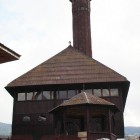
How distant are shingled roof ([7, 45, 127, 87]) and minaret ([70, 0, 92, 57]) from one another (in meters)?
4.83

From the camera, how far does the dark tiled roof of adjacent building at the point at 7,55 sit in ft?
25.0

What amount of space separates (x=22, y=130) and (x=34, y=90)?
309 centimetres

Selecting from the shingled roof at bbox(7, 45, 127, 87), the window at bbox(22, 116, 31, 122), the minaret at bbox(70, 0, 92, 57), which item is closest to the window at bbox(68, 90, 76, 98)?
the shingled roof at bbox(7, 45, 127, 87)

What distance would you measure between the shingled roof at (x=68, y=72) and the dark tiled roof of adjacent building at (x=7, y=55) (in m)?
19.6

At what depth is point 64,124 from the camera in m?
21.5

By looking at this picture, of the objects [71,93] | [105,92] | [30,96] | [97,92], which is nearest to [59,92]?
[71,93]

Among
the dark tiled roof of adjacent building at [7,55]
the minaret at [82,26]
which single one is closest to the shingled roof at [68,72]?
the minaret at [82,26]

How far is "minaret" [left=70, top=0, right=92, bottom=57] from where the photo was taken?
36.6 m

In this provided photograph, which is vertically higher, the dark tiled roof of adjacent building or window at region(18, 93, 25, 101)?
window at region(18, 93, 25, 101)

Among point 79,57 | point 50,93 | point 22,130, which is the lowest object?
point 22,130

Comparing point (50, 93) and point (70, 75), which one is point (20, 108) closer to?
point (50, 93)

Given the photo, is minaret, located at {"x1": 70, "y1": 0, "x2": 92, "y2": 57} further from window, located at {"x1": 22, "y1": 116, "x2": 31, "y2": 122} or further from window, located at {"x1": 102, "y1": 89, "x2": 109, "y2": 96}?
window, located at {"x1": 22, "y1": 116, "x2": 31, "y2": 122}

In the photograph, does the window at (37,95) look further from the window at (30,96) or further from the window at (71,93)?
the window at (71,93)

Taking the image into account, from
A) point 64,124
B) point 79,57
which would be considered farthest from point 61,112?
point 79,57
